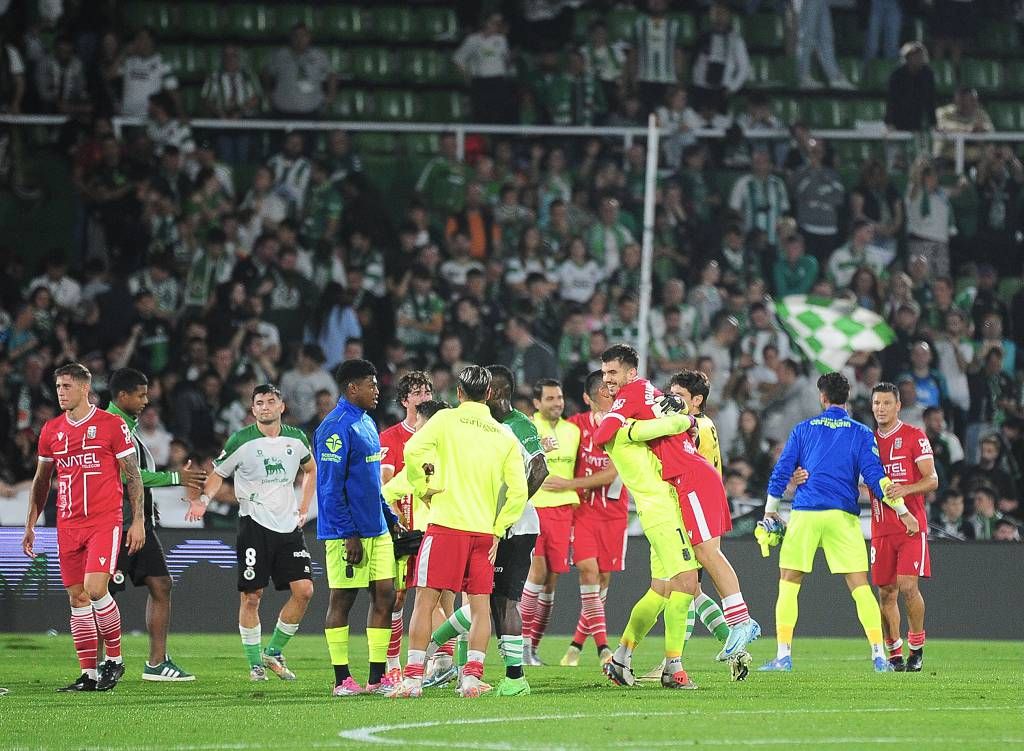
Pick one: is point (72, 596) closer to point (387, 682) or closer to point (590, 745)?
point (387, 682)

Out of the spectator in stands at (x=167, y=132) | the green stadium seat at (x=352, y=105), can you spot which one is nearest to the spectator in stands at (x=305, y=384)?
the spectator in stands at (x=167, y=132)

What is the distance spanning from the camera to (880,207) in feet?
73.2

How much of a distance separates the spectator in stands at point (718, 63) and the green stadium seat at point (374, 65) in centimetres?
434

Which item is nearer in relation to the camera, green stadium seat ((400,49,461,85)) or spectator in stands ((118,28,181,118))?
spectator in stands ((118,28,181,118))

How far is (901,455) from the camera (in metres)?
13.0

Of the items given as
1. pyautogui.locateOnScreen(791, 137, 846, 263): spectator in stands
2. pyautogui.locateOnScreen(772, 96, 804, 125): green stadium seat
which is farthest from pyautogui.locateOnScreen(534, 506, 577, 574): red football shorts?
pyautogui.locateOnScreen(772, 96, 804, 125): green stadium seat

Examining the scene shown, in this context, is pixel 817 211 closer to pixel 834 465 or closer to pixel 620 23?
pixel 620 23

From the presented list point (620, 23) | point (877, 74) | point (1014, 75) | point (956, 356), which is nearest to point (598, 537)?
point (956, 356)

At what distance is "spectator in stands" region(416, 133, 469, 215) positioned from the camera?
21906 millimetres

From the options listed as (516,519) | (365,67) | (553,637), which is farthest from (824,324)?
(516,519)

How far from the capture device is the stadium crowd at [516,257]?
1938 cm

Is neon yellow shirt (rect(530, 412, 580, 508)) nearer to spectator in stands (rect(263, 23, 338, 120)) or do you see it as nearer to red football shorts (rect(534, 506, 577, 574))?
red football shorts (rect(534, 506, 577, 574))

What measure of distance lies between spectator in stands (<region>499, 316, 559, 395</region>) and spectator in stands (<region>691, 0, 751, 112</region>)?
5.73m

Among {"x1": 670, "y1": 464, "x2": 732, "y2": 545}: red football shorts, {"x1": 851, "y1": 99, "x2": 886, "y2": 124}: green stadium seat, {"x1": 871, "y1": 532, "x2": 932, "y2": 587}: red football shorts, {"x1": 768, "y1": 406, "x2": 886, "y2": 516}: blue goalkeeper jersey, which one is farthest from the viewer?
{"x1": 851, "y1": 99, "x2": 886, "y2": 124}: green stadium seat
